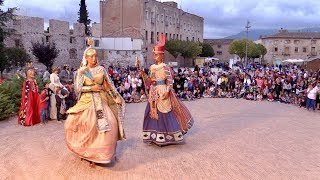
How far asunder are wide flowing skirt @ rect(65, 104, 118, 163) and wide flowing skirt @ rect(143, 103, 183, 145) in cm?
198

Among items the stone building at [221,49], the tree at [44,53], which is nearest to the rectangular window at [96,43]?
the tree at [44,53]

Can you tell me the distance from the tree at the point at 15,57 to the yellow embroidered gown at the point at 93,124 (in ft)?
68.8

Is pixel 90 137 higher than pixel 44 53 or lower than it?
lower

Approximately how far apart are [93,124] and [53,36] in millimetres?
33230

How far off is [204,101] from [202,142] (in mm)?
10170

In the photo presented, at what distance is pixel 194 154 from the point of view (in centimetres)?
902

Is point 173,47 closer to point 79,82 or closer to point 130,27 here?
point 130,27

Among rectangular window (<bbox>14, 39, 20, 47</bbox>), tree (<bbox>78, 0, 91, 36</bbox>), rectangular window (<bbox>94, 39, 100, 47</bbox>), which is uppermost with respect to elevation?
tree (<bbox>78, 0, 91, 36</bbox>)

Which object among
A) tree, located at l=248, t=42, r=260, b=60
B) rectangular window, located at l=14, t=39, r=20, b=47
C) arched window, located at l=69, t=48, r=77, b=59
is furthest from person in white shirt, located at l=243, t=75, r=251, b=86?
tree, located at l=248, t=42, r=260, b=60

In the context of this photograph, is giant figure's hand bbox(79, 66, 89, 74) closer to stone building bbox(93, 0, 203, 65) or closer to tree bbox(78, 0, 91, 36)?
stone building bbox(93, 0, 203, 65)

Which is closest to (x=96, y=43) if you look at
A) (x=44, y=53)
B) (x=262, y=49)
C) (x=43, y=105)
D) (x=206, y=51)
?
(x=44, y=53)

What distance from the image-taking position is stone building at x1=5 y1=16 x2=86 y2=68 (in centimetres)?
3566

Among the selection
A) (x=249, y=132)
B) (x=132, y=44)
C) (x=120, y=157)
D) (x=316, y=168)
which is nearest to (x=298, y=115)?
(x=249, y=132)

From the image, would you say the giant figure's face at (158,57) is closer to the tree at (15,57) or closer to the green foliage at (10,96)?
the green foliage at (10,96)
